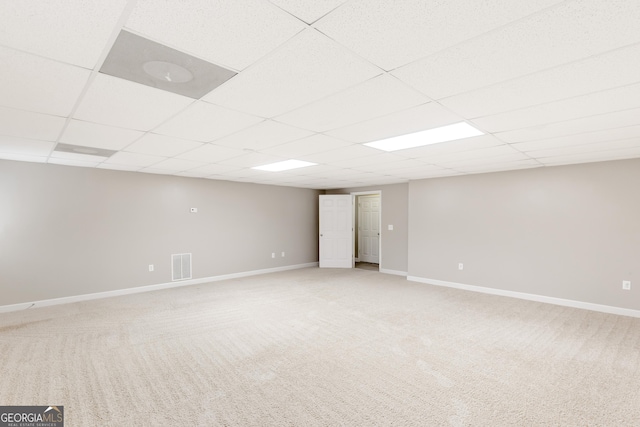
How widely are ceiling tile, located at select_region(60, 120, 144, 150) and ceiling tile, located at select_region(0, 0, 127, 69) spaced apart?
138 centimetres

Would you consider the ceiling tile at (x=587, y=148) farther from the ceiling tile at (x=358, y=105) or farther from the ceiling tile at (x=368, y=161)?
the ceiling tile at (x=358, y=105)

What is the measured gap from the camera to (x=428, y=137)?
10.4 feet

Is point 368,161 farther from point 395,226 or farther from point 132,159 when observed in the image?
point 132,159

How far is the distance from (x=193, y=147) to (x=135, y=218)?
2.94m

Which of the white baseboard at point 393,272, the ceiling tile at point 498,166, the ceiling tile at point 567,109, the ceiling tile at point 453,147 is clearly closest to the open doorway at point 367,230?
the white baseboard at point 393,272

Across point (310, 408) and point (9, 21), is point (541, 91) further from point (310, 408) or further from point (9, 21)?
point (9, 21)

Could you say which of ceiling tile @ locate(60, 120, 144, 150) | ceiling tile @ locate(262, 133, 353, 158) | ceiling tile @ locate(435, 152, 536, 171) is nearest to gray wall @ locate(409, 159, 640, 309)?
ceiling tile @ locate(435, 152, 536, 171)

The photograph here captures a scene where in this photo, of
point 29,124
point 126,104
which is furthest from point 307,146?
point 29,124

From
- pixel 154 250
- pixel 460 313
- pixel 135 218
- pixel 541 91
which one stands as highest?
pixel 541 91

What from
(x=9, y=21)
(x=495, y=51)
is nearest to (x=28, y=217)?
(x=9, y=21)

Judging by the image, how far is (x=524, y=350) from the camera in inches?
124

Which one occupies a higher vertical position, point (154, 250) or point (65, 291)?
point (154, 250)

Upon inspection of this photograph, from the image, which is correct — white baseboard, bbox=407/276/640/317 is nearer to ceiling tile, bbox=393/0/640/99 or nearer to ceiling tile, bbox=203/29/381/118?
ceiling tile, bbox=393/0/640/99

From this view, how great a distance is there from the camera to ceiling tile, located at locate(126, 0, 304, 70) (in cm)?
121
